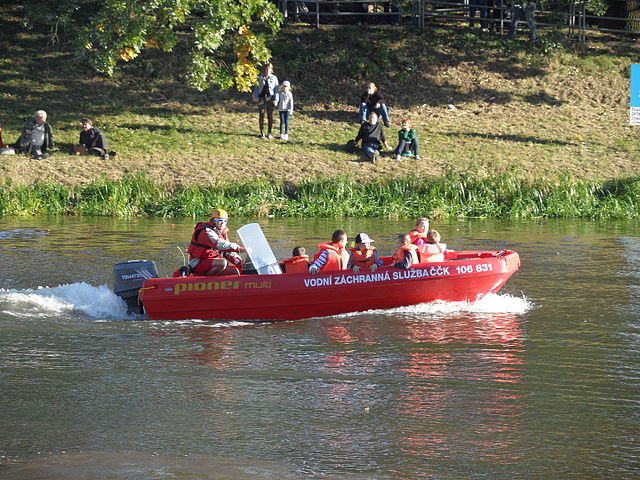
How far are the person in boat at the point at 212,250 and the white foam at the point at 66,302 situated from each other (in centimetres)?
129

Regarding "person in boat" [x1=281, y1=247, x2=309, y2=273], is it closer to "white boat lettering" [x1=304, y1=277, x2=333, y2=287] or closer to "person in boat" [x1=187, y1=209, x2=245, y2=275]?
"white boat lettering" [x1=304, y1=277, x2=333, y2=287]

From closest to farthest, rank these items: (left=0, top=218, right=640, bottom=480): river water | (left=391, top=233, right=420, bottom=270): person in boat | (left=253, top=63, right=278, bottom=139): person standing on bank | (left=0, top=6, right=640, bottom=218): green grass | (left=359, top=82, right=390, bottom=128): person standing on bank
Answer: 1. (left=0, top=218, right=640, bottom=480): river water
2. (left=391, top=233, right=420, bottom=270): person in boat
3. (left=0, top=6, right=640, bottom=218): green grass
4. (left=253, top=63, right=278, bottom=139): person standing on bank
5. (left=359, top=82, right=390, bottom=128): person standing on bank

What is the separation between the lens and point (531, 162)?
29016mm

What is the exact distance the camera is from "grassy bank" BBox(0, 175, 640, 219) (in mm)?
26391

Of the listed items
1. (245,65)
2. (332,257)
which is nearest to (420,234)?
(332,257)

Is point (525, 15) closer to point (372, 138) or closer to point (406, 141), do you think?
point (406, 141)

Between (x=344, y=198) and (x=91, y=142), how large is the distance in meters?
7.53

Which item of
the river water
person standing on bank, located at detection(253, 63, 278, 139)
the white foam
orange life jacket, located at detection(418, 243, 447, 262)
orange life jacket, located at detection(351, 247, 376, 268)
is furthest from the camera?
person standing on bank, located at detection(253, 63, 278, 139)

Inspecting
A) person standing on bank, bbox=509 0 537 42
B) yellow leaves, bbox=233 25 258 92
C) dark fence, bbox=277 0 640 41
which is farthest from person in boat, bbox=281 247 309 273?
dark fence, bbox=277 0 640 41

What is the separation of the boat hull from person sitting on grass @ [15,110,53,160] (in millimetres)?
14875

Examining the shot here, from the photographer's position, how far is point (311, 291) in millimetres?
15039

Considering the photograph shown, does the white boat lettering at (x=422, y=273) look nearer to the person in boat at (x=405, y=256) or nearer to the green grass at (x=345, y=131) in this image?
the person in boat at (x=405, y=256)

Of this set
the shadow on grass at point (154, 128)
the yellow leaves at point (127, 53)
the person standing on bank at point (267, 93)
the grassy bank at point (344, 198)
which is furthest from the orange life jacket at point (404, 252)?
the shadow on grass at point (154, 128)

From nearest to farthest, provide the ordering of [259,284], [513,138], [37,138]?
[259,284]
[37,138]
[513,138]
